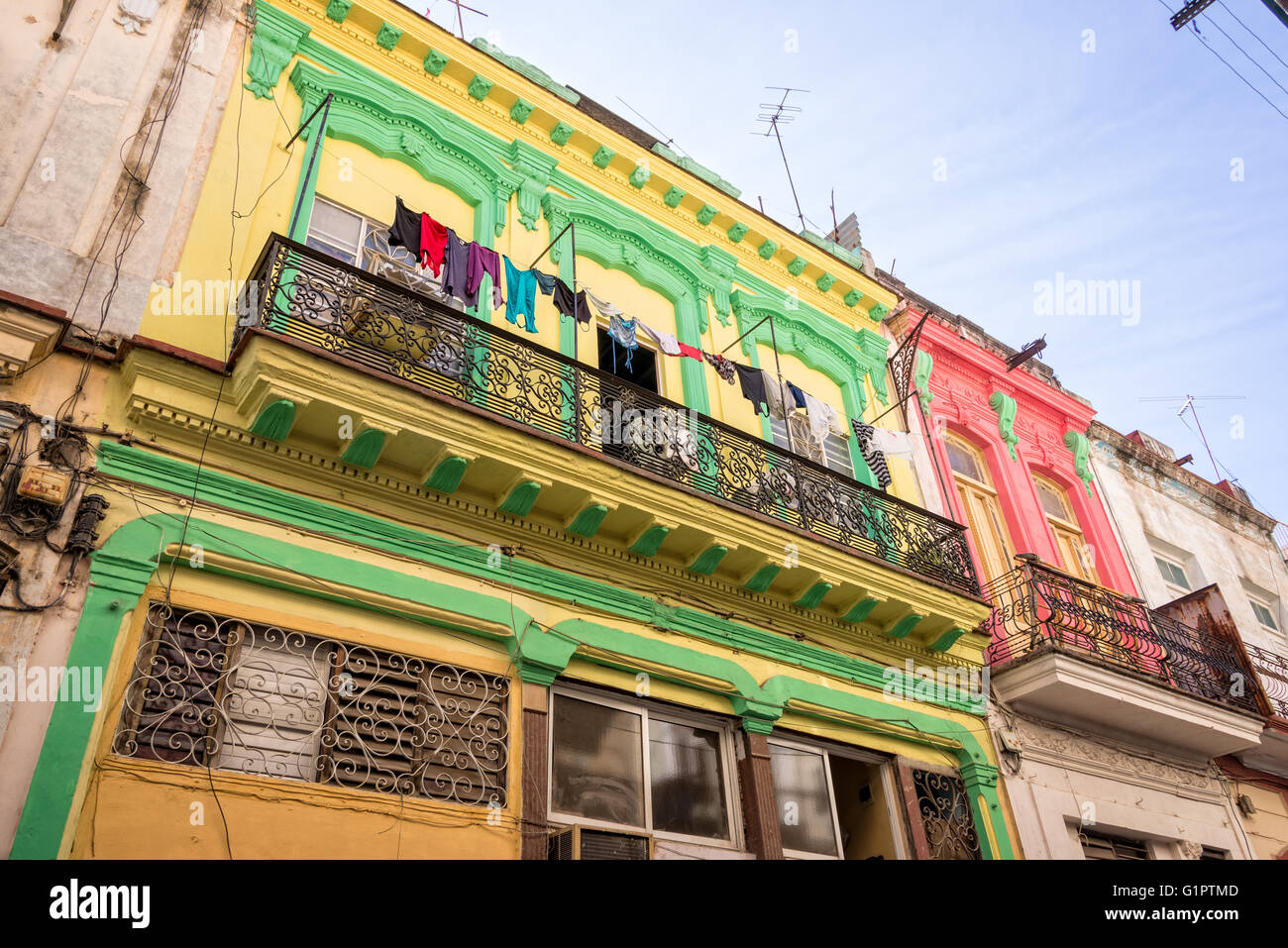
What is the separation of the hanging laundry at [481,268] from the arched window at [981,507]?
6.91 metres

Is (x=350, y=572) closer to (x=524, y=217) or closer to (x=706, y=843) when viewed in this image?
(x=706, y=843)

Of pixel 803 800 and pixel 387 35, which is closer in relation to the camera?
pixel 803 800

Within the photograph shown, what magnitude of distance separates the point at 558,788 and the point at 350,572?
6.91 ft

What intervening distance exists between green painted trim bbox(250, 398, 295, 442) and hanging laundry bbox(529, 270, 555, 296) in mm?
2864

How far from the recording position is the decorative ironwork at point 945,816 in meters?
8.70

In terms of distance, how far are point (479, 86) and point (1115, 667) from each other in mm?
9056

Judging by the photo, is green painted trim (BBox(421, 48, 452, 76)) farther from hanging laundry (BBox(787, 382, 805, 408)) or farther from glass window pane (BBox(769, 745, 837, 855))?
glass window pane (BBox(769, 745, 837, 855))

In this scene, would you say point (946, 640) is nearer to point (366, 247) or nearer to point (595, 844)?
point (595, 844)

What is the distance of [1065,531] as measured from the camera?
13.8m

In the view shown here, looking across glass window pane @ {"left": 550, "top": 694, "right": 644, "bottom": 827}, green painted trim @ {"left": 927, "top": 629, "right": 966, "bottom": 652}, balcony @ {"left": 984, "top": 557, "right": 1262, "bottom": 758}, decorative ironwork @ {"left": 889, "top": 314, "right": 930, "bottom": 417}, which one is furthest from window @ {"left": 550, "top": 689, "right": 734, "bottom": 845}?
decorative ironwork @ {"left": 889, "top": 314, "right": 930, "bottom": 417}

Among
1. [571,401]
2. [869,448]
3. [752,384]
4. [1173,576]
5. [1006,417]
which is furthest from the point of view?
[1173,576]

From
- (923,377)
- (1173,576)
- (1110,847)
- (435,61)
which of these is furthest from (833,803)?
(1173,576)

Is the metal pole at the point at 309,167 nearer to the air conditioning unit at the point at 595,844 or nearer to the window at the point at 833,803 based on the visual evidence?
the air conditioning unit at the point at 595,844
